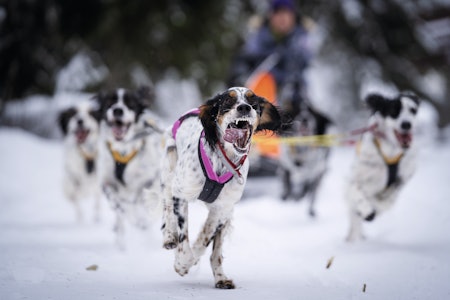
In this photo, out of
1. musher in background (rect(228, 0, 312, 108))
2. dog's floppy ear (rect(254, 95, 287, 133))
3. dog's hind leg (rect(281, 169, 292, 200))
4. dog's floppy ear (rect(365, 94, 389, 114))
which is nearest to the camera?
dog's floppy ear (rect(254, 95, 287, 133))

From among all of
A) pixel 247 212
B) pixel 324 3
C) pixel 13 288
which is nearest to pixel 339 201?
pixel 247 212

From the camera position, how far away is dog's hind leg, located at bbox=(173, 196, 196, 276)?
10.5ft

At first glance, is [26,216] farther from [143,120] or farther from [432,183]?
[432,183]

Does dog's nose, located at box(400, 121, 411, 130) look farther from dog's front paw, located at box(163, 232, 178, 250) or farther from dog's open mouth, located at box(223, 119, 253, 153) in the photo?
dog's front paw, located at box(163, 232, 178, 250)

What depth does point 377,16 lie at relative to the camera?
46.6 ft

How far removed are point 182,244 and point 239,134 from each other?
0.80 meters

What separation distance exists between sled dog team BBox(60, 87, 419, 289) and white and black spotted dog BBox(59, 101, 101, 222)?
0.04ft

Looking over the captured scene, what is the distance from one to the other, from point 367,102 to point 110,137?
98.3 inches

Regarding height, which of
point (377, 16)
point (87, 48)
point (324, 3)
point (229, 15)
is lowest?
point (87, 48)

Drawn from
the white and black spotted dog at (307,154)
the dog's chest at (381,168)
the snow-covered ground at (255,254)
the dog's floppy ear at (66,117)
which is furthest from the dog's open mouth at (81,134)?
the dog's chest at (381,168)

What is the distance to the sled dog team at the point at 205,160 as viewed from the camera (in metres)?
3.16

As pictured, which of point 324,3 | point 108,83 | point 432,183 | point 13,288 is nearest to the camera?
point 13,288

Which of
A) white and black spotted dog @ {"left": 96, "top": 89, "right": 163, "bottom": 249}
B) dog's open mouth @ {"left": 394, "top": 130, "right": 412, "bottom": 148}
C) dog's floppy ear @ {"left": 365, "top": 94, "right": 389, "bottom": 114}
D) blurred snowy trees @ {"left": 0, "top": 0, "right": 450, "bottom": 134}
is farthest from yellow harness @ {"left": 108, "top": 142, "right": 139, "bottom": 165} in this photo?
blurred snowy trees @ {"left": 0, "top": 0, "right": 450, "bottom": 134}

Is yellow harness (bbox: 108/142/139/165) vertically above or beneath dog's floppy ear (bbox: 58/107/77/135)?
beneath
